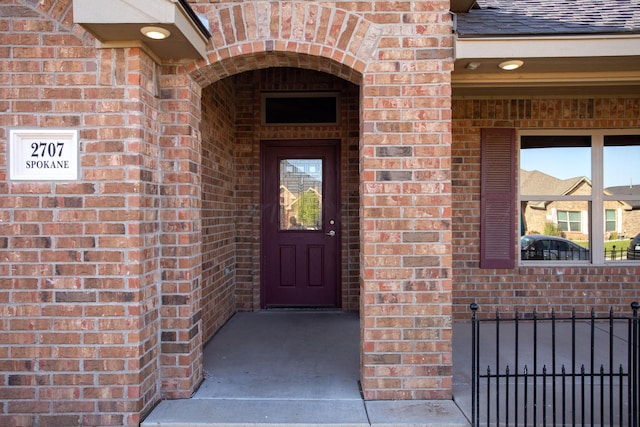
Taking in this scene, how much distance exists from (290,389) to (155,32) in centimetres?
298

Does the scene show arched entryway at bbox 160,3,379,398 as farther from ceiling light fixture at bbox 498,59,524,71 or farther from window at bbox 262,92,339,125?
ceiling light fixture at bbox 498,59,524,71

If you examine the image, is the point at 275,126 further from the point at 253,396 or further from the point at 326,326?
the point at 253,396

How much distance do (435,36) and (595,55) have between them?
135 centimetres

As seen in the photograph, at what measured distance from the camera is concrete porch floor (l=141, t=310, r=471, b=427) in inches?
126

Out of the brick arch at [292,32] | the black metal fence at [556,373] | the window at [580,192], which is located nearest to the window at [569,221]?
the window at [580,192]

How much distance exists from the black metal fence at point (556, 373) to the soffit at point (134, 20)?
2.79m

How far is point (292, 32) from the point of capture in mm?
3463

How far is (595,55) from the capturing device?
3.59 m

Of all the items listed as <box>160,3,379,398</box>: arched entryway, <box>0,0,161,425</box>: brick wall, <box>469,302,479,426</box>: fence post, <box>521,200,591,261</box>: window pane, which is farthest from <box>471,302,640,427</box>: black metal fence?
<box>0,0,161,425</box>: brick wall

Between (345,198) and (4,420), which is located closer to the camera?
(4,420)

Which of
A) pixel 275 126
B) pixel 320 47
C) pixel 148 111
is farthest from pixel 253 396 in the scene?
pixel 275 126

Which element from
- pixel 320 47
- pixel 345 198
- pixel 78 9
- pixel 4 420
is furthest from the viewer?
pixel 345 198

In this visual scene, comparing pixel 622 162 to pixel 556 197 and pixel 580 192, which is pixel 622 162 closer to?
pixel 580 192

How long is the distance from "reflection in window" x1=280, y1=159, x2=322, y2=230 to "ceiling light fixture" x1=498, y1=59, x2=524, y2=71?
9.57 ft
